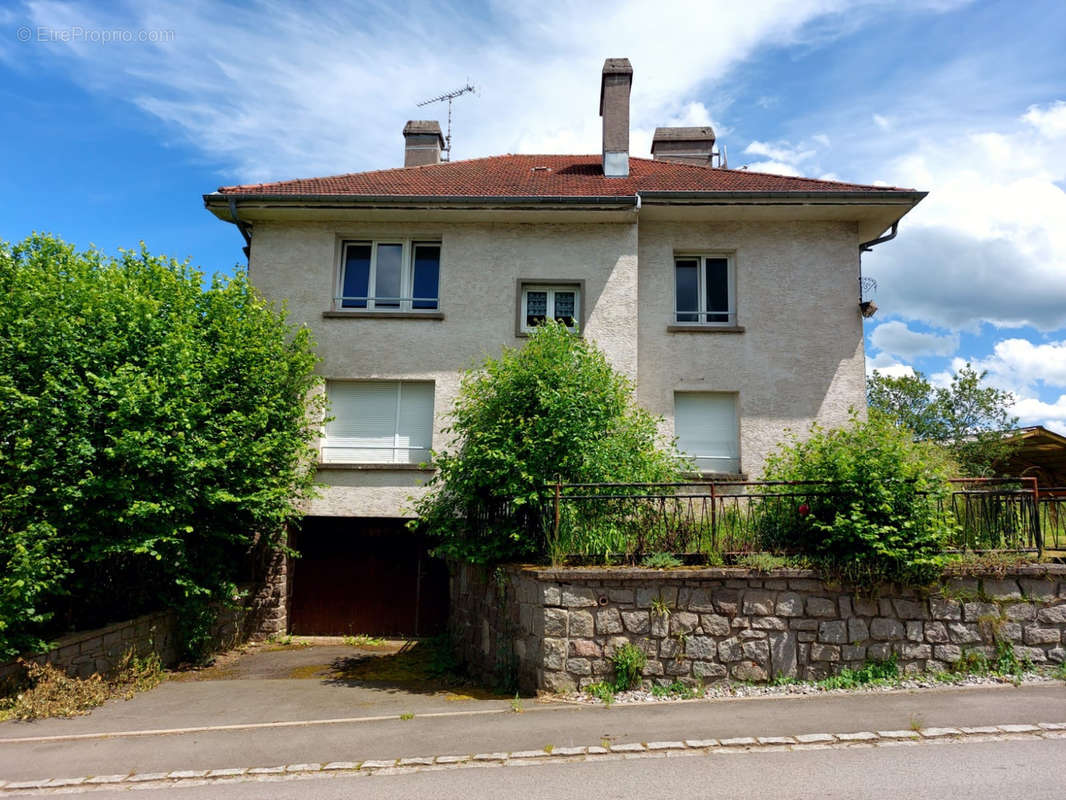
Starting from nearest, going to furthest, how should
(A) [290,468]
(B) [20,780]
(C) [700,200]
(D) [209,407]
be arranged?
(B) [20,780] → (D) [209,407] → (A) [290,468] → (C) [700,200]

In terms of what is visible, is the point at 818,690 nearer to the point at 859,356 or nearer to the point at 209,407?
the point at 859,356

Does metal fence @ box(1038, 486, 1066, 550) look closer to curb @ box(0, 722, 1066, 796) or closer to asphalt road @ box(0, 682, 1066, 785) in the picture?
asphalt road @ box(0, 682, 1066, 785)

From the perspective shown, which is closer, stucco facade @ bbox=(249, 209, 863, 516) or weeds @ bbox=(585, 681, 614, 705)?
weeds @ bbox=(585, 681, 614, 705)

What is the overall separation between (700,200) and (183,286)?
850 centimetres

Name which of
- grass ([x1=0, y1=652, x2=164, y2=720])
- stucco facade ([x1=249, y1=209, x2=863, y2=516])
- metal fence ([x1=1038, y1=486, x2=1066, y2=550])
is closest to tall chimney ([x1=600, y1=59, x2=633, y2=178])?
stucco facade ([x1=249, y1=209, x2=863, y2=516])

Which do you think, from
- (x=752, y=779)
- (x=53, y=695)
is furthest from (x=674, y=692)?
(x=53, y=695)

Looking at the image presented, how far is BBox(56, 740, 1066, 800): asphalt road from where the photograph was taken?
515 centimetres

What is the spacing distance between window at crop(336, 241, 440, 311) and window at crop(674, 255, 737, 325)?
178 inches

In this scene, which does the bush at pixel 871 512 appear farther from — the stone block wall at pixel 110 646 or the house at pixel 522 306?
the stone block wall at pixel 110 646

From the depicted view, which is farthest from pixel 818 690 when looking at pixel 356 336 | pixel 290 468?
pixel 356 336

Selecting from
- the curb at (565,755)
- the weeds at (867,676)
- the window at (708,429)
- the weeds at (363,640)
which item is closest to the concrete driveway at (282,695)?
the weeds at (363,640)

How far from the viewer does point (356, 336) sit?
42.0 ft

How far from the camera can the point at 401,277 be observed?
13211 millimetres

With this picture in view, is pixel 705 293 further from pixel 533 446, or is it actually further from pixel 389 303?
pixel 533 446
